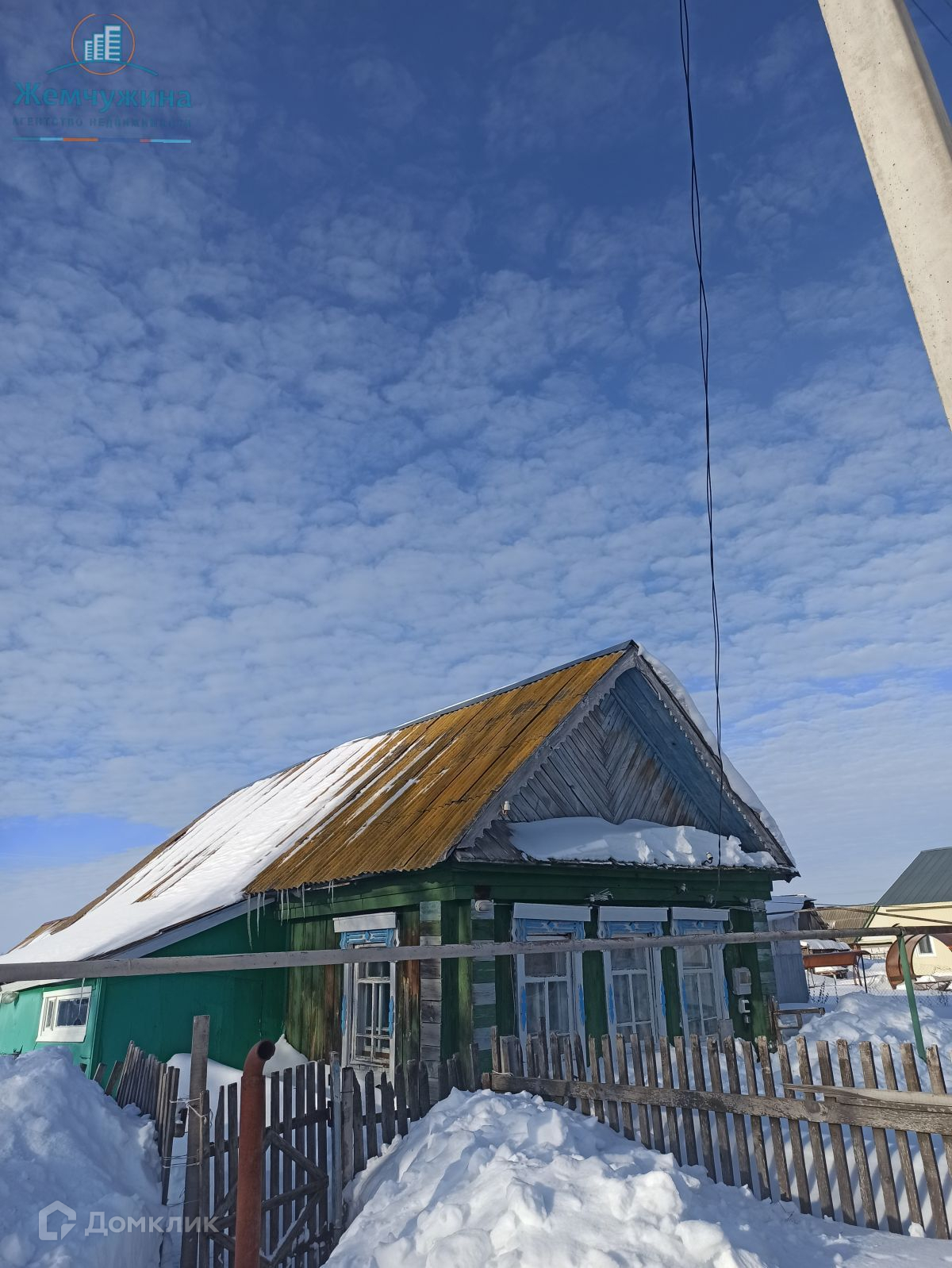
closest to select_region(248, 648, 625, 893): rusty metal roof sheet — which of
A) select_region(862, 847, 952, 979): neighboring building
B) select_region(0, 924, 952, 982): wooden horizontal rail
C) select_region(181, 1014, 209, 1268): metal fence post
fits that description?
select_region(0, 924, 952, 982): wooden horizontal rail

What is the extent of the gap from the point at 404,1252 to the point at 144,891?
15.2m

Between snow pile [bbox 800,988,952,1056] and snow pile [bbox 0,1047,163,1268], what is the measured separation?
10160 millimetres

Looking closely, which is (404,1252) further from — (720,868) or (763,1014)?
(763,1014)

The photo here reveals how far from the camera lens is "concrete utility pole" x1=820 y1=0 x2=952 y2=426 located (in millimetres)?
3895

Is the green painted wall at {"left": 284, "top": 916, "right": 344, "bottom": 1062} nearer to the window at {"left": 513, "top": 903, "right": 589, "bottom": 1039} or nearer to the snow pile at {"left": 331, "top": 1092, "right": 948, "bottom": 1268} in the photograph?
the window at {"left": 513, "top": 903, "right": 589, "bottom": 1039}

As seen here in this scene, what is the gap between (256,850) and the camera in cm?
1628

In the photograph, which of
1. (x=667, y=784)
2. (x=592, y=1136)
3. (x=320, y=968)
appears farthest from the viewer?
(x=667, y=784)

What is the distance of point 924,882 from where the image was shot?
47.0m

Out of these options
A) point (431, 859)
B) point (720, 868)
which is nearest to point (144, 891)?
point (431, 859)

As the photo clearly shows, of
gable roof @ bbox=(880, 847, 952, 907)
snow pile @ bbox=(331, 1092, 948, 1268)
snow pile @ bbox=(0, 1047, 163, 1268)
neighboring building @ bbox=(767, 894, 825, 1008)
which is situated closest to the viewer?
snow pile @ bbox=(331, 1092, 948, 1268)

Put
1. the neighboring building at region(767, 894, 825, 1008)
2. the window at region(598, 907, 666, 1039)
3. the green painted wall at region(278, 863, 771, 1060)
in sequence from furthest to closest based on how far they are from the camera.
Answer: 1. the neighboring building at region(767, 894, 825, 1008)
2. the window at region(598, 907, 666, 1039)
3. the green painted wall at region(278, 863, 771, 1060)

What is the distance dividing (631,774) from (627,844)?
5.50 ft

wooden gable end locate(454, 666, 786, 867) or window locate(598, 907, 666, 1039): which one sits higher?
wooden gable end locate(454, 666, 786, 867)

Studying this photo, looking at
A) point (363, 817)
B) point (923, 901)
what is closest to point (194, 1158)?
point (363, 817)
